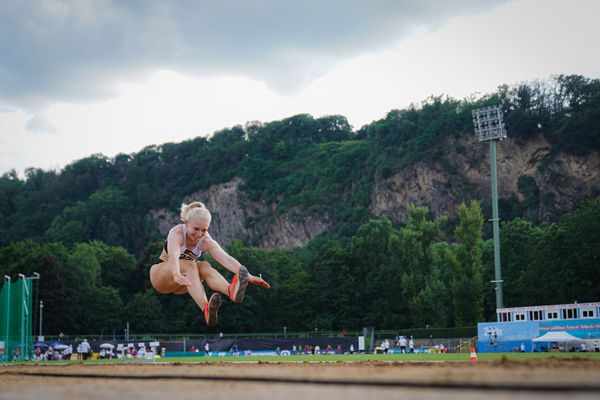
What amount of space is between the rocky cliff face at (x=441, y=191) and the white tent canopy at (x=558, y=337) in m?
68.3

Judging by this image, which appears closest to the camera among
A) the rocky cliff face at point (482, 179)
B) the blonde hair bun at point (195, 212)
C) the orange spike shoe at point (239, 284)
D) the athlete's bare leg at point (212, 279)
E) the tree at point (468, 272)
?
the orange spike shoe at point (239, 284)

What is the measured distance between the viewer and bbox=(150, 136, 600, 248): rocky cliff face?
4791 inches

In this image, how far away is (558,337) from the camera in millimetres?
56031

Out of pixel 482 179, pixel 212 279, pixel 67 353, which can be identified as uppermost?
pixel 482 179

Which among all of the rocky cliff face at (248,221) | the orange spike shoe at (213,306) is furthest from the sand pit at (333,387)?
the rocky cliff face at (248,221)

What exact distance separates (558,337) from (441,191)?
78351 mm

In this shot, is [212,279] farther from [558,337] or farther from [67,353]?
[67,353]

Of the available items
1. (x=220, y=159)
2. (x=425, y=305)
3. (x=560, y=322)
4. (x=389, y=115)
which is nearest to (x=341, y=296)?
(x=425, y=305)

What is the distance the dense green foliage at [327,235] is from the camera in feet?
295

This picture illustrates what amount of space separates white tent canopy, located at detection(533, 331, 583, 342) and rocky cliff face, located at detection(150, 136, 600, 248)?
6828 centimetres

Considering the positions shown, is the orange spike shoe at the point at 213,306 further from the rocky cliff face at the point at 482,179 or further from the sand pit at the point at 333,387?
the rocky cliff face at the point at 482,179

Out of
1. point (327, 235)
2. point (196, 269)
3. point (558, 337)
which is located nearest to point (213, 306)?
point (196, 269)

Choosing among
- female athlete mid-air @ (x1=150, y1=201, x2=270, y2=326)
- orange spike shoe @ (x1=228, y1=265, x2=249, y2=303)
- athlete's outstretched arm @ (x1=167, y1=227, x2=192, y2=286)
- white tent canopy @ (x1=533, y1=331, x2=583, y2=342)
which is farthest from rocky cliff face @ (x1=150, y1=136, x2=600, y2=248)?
athlete's outstretched arm @ (x1=167, y1=227, x2=192, y2=286)

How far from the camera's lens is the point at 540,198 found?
122625 mm
